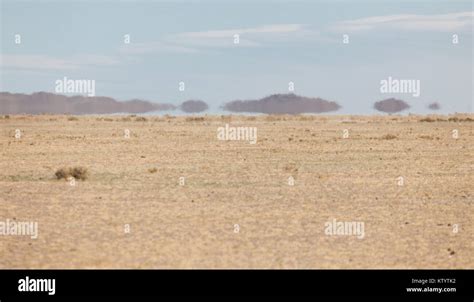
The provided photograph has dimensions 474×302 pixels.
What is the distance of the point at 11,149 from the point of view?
38375mm

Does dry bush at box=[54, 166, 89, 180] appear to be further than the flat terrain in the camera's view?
Yes

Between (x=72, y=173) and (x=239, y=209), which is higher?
(x=72, y=173)

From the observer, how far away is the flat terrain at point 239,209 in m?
13.0

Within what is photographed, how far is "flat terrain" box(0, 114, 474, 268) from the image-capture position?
42.5 feet

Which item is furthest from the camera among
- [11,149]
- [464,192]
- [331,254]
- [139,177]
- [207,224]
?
[11,149]

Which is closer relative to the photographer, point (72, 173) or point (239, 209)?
point (239, 209)

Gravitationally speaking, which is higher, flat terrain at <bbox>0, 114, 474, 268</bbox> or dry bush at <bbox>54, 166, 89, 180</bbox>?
dry bush at <bbox>54, 166, 89, 180</bbox>

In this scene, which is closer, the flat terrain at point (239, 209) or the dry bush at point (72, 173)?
the flat terrain at point (239, 209)

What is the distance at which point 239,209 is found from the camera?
18.2 metres

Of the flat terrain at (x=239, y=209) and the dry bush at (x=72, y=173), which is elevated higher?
the dry bush at (x=72, y=173)

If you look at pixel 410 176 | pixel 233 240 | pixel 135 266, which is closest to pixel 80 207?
pixel 233 240
